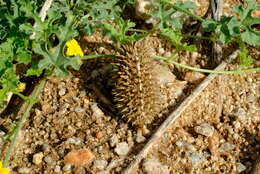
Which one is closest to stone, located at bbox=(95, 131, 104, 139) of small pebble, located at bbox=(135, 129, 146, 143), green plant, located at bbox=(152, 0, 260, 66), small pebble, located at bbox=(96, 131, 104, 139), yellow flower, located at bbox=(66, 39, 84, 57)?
small pebble, located at bbox=(96, 131, 104, 139)

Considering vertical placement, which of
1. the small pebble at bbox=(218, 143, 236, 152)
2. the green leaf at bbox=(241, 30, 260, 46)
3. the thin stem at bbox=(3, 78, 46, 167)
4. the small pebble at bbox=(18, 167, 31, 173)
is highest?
the green leaf at bbox=(241, 30, 260, 46)

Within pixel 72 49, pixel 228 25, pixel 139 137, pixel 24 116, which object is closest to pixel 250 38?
pixel 228 25

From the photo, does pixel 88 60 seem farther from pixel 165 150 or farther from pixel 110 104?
pixel 165 150

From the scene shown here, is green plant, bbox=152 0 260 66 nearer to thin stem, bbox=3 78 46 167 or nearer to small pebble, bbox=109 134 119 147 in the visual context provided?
small pebble, bbox=109 134 119 147

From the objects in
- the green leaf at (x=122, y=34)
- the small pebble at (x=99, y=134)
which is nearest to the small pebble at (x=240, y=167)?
the small pebble at (x=99, y=134)

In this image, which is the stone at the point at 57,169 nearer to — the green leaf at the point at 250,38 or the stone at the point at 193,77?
the stone at the point at 193,77

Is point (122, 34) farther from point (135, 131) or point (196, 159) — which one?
point (196, 159)
